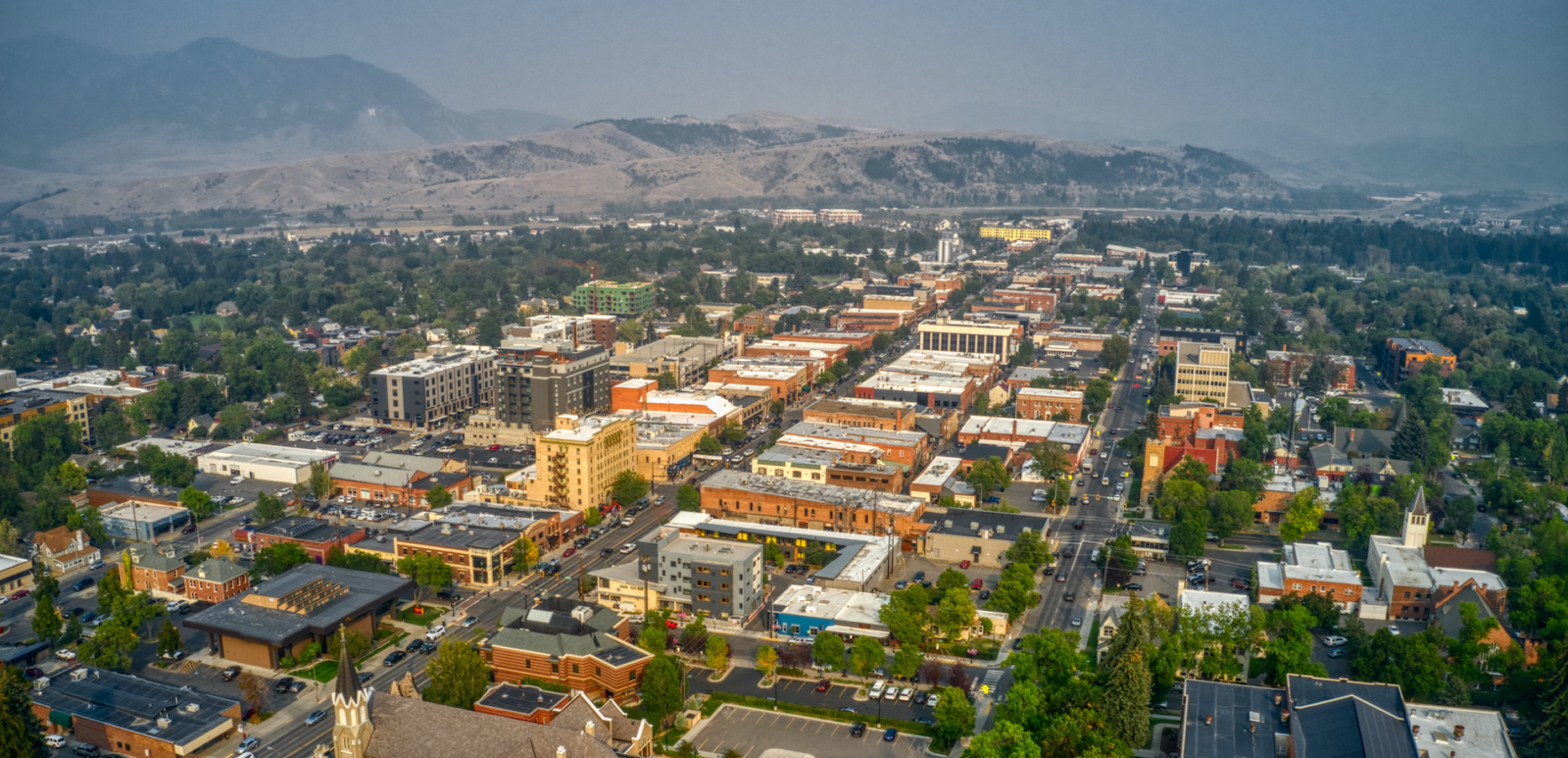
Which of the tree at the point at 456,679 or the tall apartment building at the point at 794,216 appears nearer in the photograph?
the tree at the point at 456,679

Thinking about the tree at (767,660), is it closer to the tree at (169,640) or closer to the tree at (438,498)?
the tree at (169,640)

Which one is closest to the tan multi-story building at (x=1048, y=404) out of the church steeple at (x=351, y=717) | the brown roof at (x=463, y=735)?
the brown roof at (x=463, y=735)

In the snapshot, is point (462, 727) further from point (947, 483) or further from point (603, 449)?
point (947, 483)

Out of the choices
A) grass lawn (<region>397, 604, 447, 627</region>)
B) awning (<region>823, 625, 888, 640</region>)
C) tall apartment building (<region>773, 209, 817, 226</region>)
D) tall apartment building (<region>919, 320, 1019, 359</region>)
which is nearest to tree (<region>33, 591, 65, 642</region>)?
grass lawn (<region>397, 604, 447, 627</region>)

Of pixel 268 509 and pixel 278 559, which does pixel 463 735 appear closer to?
pixel 278 559

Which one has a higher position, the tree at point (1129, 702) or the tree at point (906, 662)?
the tree at point (1129, 702)

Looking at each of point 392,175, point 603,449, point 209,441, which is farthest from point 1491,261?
point 392,175

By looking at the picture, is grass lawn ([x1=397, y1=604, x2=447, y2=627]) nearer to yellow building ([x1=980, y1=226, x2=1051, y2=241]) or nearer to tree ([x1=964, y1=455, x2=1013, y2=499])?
tree ([x1=964, y1=455, x2=1013, y2=499])
